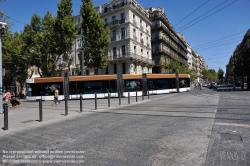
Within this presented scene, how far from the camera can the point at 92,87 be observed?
19781 millimetres

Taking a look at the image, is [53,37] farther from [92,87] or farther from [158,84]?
[158,84]


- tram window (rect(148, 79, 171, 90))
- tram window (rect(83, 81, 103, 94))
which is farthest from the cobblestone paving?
tram window (rect(148, 79, 171, 90))

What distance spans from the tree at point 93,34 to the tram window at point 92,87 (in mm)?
6537

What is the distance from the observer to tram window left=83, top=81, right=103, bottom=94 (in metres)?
19.7

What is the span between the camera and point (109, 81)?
19922 millimetres

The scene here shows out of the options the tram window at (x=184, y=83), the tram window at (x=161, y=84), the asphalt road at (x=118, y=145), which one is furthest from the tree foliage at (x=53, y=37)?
the asphalt road at (x=118, y=145)

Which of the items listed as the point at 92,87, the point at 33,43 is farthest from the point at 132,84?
the point at 33,43

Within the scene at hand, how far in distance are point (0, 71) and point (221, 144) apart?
12.7 metres

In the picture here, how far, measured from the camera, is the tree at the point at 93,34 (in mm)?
24328

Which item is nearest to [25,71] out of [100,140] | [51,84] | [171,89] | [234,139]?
[51,84]

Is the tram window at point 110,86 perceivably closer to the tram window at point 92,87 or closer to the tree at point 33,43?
the tram window at point 92,87

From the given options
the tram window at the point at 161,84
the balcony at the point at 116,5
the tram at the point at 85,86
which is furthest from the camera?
the balcony at the point at 116,5

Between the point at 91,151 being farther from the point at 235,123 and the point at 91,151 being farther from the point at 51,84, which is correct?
the point at 51,84

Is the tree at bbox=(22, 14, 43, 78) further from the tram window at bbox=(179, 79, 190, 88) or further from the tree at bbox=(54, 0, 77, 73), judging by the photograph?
the tram window at bbox=(179, 79, 190, 88)
